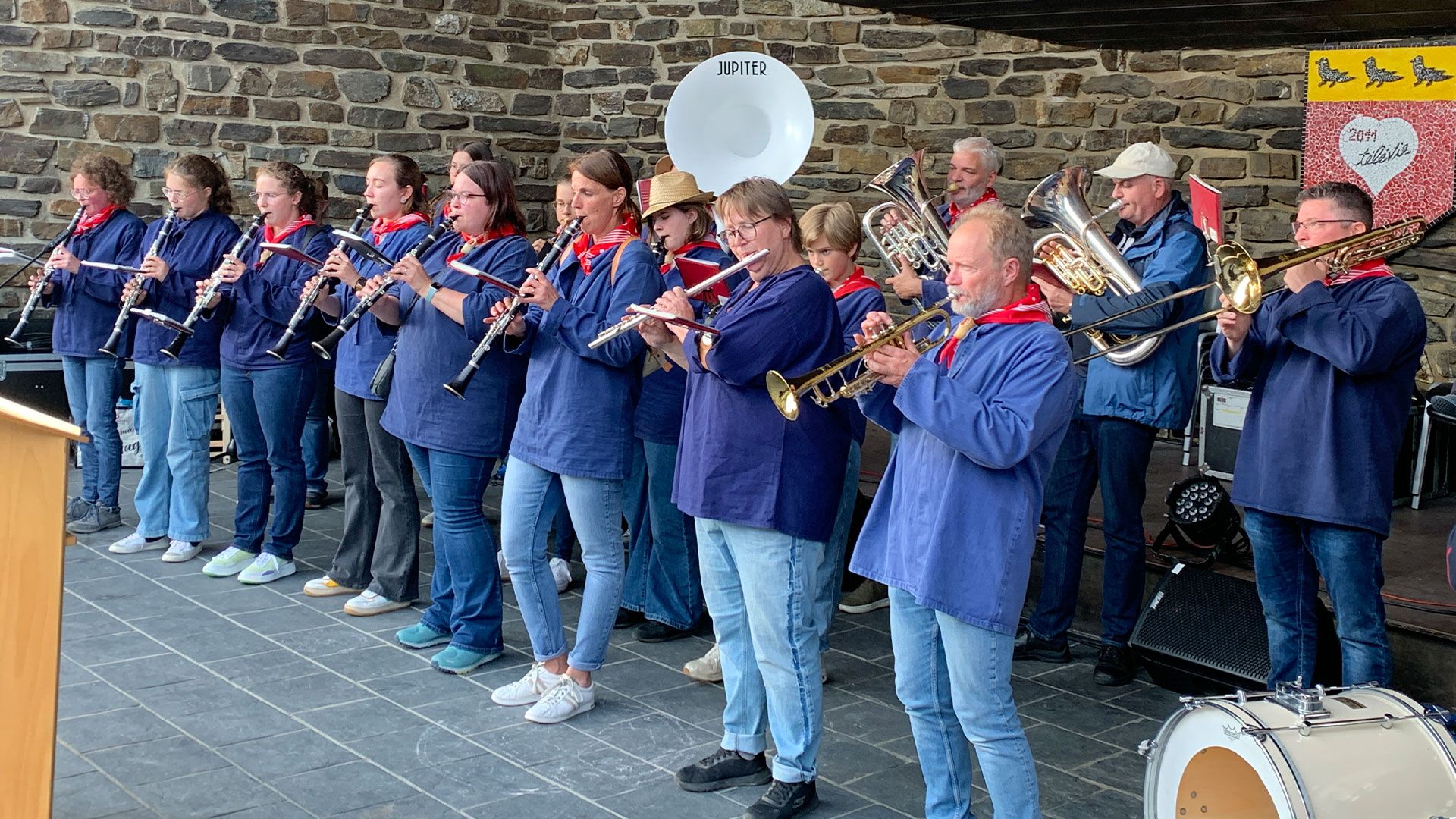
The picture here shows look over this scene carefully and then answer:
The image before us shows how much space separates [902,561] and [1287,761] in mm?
901

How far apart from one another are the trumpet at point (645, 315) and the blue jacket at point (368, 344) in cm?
135

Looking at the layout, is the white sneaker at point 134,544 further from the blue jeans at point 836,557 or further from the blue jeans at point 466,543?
the blue jeans at point 836,557

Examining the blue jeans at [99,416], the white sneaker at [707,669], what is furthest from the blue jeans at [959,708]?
the blue jeans at [99,416]

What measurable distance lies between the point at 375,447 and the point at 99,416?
228 centimetres

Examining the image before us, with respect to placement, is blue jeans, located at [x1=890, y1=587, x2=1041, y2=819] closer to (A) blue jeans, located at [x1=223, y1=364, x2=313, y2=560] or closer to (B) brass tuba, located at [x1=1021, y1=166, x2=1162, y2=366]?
(B) brass tuba, located at [x1=1021, y1=166, x2=1162, y2=366]

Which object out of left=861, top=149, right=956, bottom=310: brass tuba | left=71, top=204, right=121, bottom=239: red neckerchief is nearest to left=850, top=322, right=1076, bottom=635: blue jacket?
left=861, top=149, right=956, bottom=310: brass tuba

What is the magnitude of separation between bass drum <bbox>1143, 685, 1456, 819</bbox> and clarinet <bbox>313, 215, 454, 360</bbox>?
9.20 ft

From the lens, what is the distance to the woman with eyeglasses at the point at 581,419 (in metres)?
4.30

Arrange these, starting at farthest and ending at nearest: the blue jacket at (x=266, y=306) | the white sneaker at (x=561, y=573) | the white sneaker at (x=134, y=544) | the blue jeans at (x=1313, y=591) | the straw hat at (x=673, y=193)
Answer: the white sneaker at (x=134, y=544) < the white sneaker at (x=561, y=573) < the blue jacket at (x=266, y=306) < the straw hat at (x=673, y=193) < the blue jeans at (x=1313, y=591)

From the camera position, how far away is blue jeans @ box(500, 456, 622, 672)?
14.4ft

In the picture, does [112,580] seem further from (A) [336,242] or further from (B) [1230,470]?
(B) [1230,470]

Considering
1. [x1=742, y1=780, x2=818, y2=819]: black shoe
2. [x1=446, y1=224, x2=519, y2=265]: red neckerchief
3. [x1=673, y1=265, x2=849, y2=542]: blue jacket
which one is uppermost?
[x1=446, y1=224, x2=519, y2=265]: red neckerchief

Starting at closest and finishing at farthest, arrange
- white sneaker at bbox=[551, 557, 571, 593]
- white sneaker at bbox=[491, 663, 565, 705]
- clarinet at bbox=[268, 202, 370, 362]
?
white sneaker at bbox=[491, 663, 565, 705] → clarinet at bbox=[268, 202, 370, 362] → white sneaker at bbox=[551, 557, 571, 593]

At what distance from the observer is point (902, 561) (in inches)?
127
